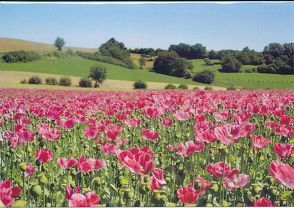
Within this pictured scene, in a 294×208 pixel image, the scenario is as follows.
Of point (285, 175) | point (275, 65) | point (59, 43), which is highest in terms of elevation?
point (59, 43)

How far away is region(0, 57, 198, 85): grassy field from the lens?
2458 inches

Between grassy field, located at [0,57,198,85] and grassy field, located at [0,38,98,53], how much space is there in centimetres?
557

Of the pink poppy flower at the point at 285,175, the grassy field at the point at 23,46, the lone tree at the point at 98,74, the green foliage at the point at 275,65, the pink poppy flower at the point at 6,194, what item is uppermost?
the grassy field at the point at 23,46

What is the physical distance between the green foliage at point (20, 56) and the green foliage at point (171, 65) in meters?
17.8

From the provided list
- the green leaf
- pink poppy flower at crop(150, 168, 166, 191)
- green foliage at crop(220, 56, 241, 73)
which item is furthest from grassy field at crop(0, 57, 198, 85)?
pink poppy flower at crop(150, 168, 166, 191)

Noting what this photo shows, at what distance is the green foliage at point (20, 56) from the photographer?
218ft

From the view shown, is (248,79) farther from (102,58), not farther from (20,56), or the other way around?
(20,56)

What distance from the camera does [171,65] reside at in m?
64.5

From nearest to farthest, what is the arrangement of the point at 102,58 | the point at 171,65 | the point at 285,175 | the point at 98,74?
the point at 285,175, the point at 98,74, the point at 171,65, the point at 102,58

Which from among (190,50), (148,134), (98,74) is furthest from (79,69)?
(148,134)

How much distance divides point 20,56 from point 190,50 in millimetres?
25789

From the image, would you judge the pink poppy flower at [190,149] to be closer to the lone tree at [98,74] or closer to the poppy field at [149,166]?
the poppy field at [149,166]

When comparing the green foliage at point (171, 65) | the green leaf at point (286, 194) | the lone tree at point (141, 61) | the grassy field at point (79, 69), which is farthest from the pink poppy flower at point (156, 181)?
the lone tree at point (141, 61)

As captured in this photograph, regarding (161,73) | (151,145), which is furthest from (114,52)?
(151,145)
